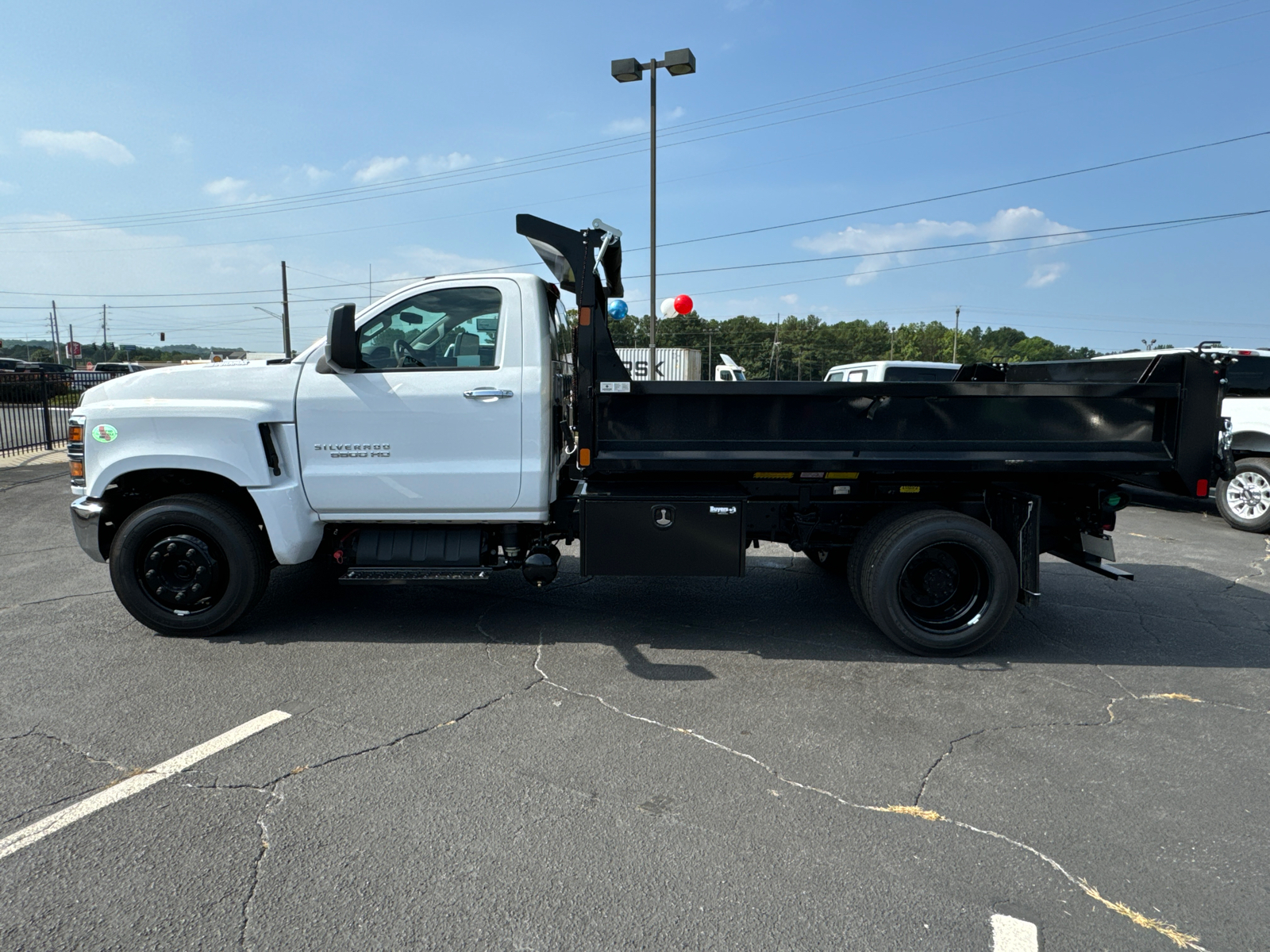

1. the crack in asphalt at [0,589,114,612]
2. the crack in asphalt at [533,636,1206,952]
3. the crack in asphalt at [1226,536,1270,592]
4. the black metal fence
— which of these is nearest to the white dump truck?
the crack in asphalt at [533,636,1206,952]

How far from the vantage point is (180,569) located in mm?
5062

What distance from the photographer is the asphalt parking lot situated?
257 cm

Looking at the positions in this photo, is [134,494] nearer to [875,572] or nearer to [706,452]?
[706,452]

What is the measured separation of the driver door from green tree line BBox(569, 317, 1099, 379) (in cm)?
4921

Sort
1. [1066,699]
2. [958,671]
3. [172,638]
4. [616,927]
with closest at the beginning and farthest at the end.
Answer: [616,927], [1066,699], [958,671], [172,638]

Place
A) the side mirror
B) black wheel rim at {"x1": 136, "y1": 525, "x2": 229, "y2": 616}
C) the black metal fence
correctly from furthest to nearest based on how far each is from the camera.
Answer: the black metal fence, black wheel rim at {"x1": 136, "y1": 525, "x2": 229, "y2": 616}, the side mirror

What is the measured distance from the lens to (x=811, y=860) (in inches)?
113

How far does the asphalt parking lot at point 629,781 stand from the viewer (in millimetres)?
2574

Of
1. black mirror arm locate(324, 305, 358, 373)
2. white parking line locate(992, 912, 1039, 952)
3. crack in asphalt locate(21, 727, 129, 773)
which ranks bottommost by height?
white parking line locate(992, 912, 1039, 952)

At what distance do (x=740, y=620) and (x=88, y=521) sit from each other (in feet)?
13.9

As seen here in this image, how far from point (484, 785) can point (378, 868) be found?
623 millimetres

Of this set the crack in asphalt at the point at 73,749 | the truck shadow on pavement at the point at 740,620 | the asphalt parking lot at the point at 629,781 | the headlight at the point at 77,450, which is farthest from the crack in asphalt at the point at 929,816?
the headlight at the point at 77,450

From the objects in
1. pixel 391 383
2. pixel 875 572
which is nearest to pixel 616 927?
pixel 875 572

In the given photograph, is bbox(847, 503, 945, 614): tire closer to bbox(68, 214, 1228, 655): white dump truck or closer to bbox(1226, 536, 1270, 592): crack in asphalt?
bbox(68, 214, 1228, 655): white dump truck
